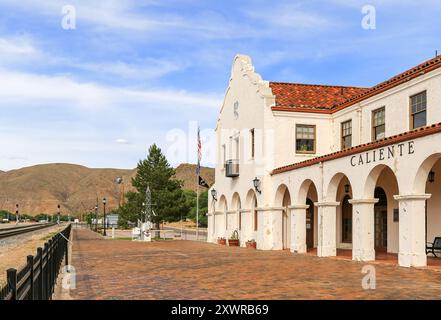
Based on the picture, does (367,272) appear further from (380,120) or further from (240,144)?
(240,144)

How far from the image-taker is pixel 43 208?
641 feet

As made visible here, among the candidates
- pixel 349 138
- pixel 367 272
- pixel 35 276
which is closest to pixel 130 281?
pixel 35 276

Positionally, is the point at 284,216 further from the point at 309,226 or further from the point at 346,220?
the point at 346,220

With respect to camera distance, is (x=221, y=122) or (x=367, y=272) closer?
(x=367, y=272)

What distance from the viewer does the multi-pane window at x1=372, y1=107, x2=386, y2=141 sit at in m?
23.0

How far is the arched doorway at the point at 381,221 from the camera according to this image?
934 inches

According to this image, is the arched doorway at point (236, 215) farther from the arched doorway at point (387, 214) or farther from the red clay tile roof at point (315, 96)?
the arched doorway at point (387, 214)

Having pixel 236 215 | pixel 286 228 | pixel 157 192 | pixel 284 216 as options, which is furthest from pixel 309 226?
pixel 157 192

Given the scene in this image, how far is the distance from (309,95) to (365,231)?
484 inches

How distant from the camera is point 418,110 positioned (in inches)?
808

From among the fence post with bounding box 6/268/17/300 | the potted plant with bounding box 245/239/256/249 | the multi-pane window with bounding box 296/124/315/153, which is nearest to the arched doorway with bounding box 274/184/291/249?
the potted plant with bounding box 245/239/256/249

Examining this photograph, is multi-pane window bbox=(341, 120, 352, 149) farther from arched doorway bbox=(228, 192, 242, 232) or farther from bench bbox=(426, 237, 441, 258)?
arched doorway bbox=(228, 192, 242, 232)

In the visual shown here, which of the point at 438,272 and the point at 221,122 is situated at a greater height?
the point at 221,122
